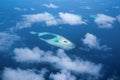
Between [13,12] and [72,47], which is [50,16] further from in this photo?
[72,47]

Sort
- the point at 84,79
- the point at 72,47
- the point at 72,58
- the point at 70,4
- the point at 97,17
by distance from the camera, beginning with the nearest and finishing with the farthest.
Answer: the point at 84,79 < the point at 72,58 < the point at 72,47 < the point at 97,17 < the point at 70,4

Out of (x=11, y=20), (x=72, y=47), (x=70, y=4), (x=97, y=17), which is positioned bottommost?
(x=72, y=47)

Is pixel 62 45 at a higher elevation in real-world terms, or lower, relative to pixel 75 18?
lower

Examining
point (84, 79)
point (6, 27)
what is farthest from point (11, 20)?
point (84, 79)

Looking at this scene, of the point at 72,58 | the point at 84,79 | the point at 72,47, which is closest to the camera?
the point at 84,79

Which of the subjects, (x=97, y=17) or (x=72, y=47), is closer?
(x=72, y=47)

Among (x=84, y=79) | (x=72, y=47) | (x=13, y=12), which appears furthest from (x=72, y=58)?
(x=13, y=12)

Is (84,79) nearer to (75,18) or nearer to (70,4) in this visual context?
(75,18)
